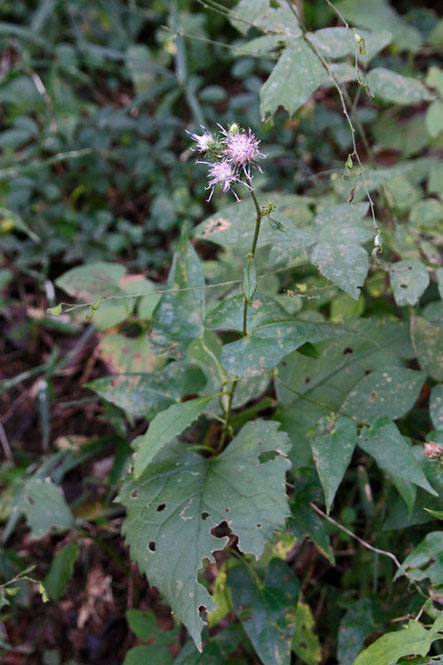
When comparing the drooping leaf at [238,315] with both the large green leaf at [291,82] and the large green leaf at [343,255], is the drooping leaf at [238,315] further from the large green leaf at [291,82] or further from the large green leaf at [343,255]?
the large green leaf at [291,82]

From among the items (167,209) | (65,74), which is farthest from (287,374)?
(65,74)

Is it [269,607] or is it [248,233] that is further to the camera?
[248,233]

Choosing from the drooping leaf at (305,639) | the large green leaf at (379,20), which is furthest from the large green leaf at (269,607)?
the large green leaf at (379,20)

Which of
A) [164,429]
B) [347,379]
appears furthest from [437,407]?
[164,429]

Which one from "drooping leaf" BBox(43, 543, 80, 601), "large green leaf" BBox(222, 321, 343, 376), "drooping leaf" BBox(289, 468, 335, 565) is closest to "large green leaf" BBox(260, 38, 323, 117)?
"large green leaf" BBox(222, 321, 343, 376)

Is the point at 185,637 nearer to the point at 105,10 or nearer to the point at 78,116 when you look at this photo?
the point at 78,116

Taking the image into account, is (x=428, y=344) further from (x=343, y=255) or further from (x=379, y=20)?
(x=379, y=20)

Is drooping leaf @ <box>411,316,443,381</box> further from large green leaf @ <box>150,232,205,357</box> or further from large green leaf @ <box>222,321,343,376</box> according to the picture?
large green leaf @ <box>150,232,205,357</box>
